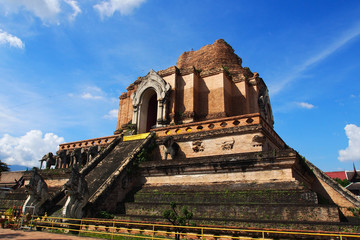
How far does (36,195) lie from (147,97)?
1197 centimetres

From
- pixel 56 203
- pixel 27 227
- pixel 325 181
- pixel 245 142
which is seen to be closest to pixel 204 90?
pixel 245 142

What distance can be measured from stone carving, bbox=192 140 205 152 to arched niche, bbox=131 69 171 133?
19.4ft

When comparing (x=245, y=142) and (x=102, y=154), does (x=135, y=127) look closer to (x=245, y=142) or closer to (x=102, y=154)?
(x=102, y=154)

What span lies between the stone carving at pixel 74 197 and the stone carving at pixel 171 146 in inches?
210

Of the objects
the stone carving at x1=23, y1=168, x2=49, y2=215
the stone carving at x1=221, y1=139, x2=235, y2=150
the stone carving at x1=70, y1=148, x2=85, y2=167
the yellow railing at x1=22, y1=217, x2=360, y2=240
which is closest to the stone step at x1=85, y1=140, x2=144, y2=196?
the stone carving at x1=23, y1=168, x2=49, y2=215

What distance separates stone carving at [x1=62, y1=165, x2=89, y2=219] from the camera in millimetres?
9461

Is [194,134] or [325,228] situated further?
[194,134]

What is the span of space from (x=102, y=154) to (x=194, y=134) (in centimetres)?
548

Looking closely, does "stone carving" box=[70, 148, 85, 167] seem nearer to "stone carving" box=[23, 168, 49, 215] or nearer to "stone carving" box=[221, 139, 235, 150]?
"stone carving" box=[23, 168, 49, 215]

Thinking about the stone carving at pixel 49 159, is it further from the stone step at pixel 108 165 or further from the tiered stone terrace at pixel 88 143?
the stone step at pixel 108 165

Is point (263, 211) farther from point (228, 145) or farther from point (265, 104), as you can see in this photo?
point (265, 104)

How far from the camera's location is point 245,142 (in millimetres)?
12609

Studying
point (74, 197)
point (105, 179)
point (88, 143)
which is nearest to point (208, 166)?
point (105, 179)

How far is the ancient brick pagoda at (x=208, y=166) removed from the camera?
8242mm
